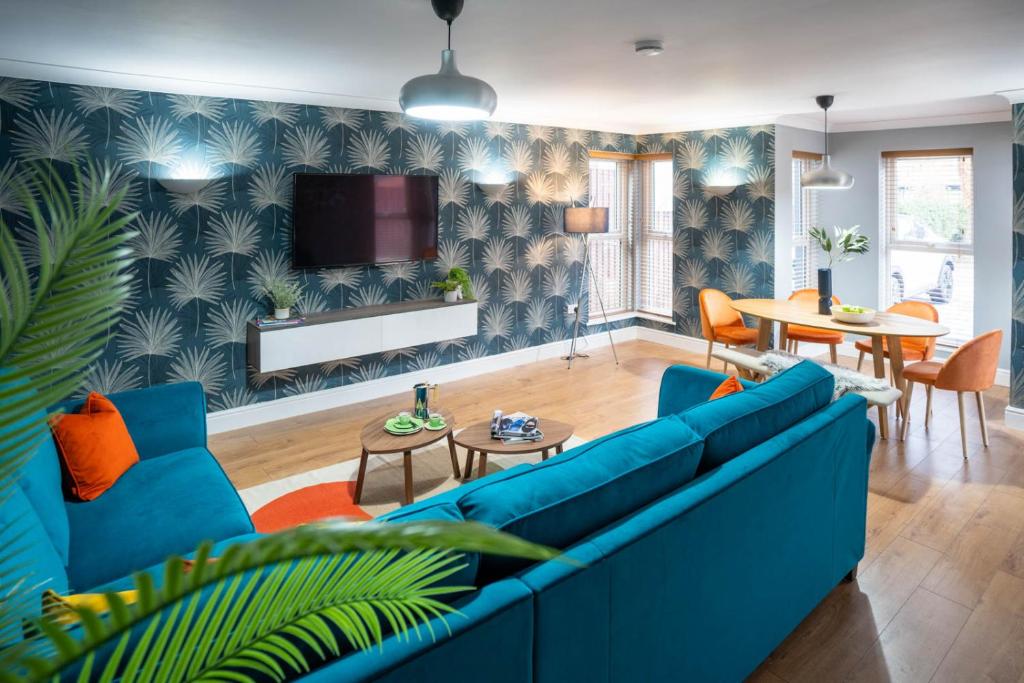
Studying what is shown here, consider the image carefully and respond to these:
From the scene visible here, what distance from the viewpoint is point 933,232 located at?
21.1 ft

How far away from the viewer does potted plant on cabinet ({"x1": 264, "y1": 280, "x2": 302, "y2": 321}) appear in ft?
16.4

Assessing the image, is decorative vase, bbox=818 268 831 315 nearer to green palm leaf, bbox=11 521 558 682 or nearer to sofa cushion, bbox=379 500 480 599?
sofa cushion, bbox=379 500 480 599

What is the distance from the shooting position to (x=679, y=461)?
1.97 meters

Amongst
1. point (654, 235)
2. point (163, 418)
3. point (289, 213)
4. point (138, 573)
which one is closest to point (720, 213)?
point (654, 235)

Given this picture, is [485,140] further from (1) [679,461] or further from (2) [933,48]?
(1) [679,461]

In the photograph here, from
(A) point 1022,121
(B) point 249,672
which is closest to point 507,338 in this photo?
(A) point 1022,121

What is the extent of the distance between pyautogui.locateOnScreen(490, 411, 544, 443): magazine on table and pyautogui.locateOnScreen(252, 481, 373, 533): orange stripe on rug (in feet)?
2.63

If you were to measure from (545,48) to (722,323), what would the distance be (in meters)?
3.71

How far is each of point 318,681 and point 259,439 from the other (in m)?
3.88

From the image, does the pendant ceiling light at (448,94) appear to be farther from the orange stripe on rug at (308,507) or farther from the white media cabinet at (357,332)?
the white media cabinet at (357,332)

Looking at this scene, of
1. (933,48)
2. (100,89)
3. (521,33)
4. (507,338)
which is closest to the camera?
(521,33)

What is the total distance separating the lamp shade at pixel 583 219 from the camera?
6.44 metres

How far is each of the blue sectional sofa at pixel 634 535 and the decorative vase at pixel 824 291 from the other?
2.79 meters

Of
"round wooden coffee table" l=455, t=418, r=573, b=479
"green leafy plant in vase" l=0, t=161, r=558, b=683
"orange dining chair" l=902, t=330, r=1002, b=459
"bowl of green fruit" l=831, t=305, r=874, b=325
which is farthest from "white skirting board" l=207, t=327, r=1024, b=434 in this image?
"green leafy plant in vase" l=0, t=161, r=558, b=683
